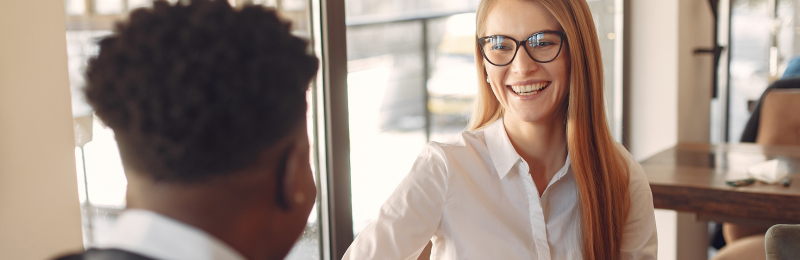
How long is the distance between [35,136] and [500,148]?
0.79m

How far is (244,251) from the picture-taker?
1.68ft

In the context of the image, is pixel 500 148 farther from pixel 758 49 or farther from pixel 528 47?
pixel 758 49

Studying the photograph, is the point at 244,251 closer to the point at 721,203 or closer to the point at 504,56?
the point at 504,56

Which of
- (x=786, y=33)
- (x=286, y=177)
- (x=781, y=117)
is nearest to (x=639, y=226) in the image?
(x=286, y=177)

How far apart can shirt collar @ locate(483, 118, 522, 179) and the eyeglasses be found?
5.4 inches

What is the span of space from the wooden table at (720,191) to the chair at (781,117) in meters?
0.61

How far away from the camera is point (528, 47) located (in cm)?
→ 116

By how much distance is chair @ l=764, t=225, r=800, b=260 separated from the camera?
1.12 m

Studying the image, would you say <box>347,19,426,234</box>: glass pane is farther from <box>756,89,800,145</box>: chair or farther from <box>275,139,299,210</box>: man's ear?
<box>756,89,800,145</box>: chair

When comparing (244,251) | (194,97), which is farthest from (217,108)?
(244,251)

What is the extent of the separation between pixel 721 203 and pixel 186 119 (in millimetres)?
1705

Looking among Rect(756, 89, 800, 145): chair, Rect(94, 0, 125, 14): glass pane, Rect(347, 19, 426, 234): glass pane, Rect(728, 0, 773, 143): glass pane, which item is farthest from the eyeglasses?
Rect(728, 0, 773, 143): glass pane

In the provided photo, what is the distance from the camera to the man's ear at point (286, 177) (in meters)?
0.53

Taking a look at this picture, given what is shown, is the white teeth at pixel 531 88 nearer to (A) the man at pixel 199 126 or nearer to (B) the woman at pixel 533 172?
(B) the woman at pixel 533 172
